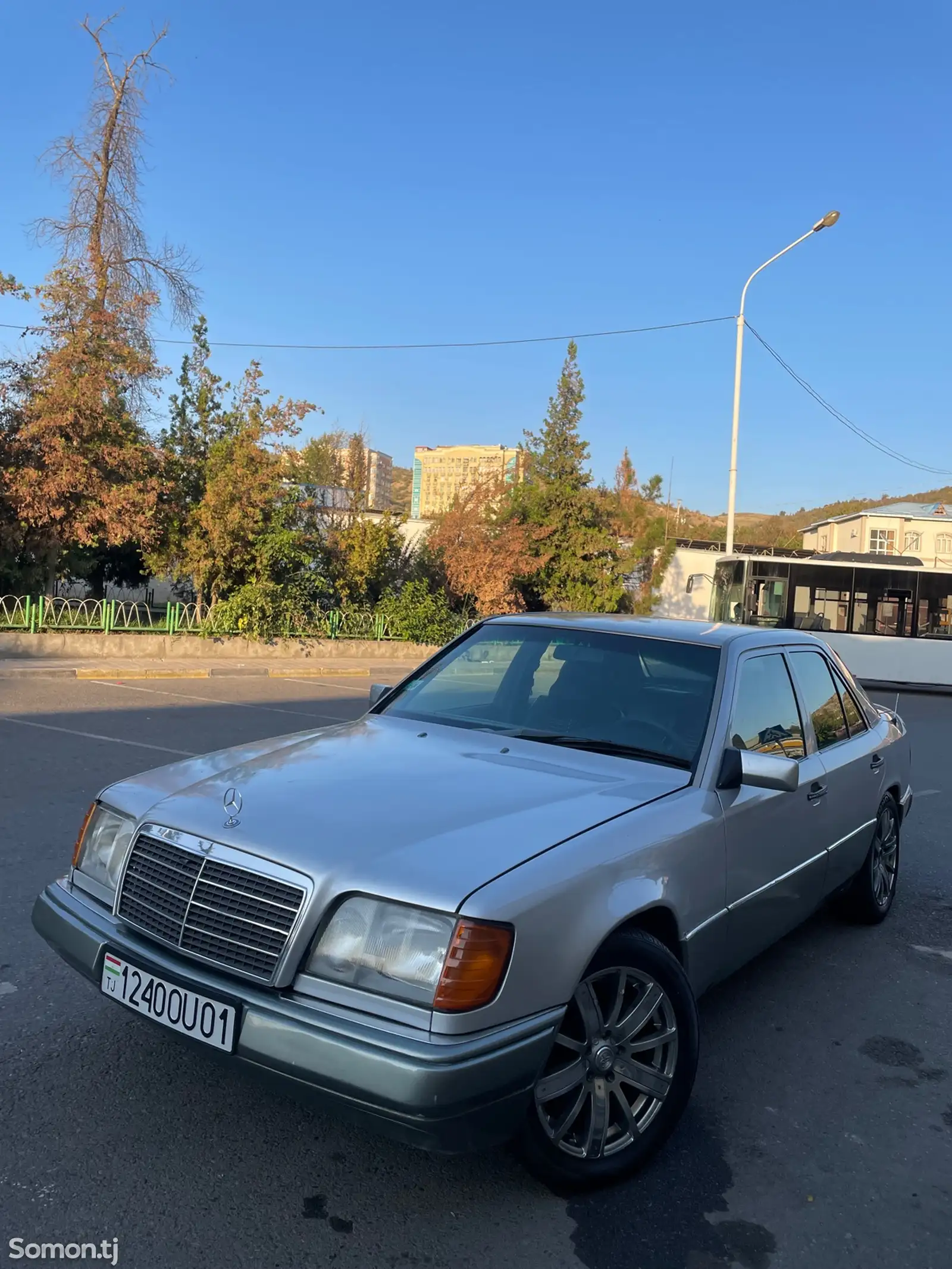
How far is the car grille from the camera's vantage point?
2.50m

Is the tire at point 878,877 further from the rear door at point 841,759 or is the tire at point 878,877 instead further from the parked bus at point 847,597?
the parked bus at point 847,597

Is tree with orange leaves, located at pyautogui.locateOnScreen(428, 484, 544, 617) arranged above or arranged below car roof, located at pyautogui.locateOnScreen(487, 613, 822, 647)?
above

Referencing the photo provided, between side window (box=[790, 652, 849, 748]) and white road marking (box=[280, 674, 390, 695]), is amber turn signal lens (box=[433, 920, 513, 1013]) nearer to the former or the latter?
A: side window (box=[790, 652, 849, 748])

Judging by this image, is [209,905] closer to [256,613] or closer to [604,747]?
[604,747]

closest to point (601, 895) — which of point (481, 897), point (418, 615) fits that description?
point (481, 897)

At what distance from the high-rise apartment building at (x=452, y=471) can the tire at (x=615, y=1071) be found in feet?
76.8

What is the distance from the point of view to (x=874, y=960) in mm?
4758

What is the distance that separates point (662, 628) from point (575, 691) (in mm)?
536

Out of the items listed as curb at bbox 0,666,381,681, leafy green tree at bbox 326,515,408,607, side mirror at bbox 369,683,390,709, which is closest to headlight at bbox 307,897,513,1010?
side mirror at bbox 369,683,390,709

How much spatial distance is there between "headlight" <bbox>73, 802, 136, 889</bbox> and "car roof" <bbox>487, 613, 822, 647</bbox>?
6.52ft

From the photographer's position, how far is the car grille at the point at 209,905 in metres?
2.50

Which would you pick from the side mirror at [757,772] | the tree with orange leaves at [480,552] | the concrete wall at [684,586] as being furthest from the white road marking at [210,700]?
the concrete wall at [684,586]

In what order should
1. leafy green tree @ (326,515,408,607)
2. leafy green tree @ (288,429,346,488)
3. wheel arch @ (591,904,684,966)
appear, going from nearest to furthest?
wheel arch @ (591,904,684,966)
leafy green tree @ (326,515,408,607)
leafy green tree @ (288,429,346,488)

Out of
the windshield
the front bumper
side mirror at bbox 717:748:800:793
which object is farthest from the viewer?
the windshield
